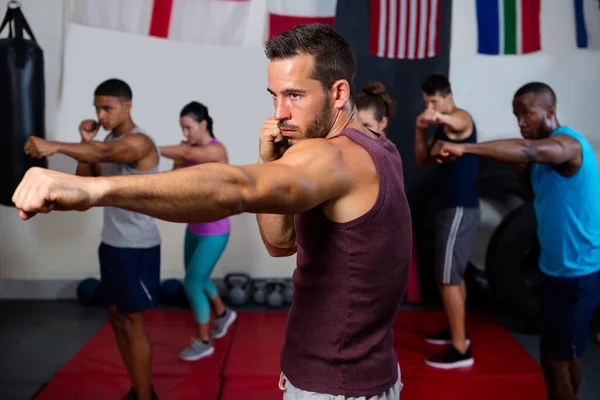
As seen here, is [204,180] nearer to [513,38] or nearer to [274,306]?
[274,306]

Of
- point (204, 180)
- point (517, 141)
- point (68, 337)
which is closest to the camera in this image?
point (204, 180)

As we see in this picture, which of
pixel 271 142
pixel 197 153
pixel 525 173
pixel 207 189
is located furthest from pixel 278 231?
pixel 197 153

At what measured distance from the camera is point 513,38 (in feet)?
14.6

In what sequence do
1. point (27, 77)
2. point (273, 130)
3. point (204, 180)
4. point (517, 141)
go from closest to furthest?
point (204, 180)
point (273, 130)
point (517, 141)
point (27, 77)

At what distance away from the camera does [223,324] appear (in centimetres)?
383

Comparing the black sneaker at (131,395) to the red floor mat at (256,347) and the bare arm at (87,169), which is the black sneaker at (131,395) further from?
the bare arm at (87,169)

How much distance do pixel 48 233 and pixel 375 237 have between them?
3976 mm

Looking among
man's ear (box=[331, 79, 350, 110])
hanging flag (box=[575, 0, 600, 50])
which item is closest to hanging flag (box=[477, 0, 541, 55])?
hanging flag (box=[575, 0, 600, 50])

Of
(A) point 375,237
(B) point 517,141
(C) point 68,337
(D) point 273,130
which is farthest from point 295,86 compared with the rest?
(C) point 68,337

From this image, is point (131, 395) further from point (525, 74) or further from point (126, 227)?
point (525, 74)

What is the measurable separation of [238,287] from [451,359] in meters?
1.84

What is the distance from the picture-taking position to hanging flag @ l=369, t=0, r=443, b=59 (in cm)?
435

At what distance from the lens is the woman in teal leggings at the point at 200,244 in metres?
3.45

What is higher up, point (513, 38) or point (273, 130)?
point (513, 38)
